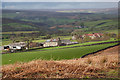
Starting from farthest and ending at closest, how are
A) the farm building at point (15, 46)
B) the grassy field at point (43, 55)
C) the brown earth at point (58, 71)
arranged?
the farm building at point (15, 46), the grassy field at point (43, 55), the brown earth at point (58, 71)

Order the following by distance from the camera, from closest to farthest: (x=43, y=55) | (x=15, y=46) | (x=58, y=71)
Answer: (x=58, y=71), (x=43, y=55), (x=15, y=46)

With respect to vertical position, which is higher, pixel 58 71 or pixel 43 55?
pixel 43 55

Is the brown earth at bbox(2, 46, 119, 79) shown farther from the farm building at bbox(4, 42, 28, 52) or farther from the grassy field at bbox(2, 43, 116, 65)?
the farm building at bbox(4, 42, 28, 52)

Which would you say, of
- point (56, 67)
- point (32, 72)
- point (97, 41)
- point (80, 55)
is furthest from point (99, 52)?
point (32, 72)

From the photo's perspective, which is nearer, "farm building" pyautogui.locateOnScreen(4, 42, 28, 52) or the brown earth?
the brown earth

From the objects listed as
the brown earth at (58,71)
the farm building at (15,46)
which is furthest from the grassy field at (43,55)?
the brown earth at (58,71)

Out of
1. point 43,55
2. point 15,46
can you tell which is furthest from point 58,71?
point 15,46

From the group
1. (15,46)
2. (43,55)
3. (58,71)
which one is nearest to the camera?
(58,71)

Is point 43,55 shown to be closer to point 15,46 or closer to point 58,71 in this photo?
point 15,46

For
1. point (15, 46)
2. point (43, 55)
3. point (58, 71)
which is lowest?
point (58, 71)

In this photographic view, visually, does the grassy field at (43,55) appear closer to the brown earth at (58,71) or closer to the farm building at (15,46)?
the farm building at (15,46)

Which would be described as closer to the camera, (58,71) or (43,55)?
(58,71)

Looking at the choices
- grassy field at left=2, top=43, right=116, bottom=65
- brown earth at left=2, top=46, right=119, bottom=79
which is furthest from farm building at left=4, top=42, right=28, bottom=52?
brown earth at left=2, top=46, right=119, bottom=79
